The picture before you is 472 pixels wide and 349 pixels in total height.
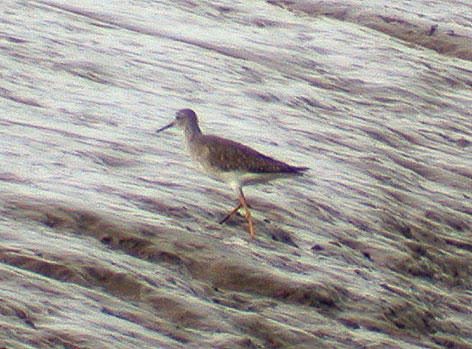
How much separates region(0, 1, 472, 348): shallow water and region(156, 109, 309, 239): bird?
27cm

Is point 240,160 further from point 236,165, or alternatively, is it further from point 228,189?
point 228,189

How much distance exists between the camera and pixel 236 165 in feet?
42.8

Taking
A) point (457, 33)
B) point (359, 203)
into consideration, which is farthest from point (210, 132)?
point (457, 33)

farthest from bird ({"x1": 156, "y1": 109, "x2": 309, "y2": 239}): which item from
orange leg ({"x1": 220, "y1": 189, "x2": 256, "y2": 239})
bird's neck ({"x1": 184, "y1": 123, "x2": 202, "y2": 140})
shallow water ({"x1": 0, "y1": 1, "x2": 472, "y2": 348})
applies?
shallow water ({"x1": 0, "y1": 1, "x2": 472, "y2": 348})

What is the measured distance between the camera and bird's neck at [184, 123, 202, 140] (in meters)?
13.8

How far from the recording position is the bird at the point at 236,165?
1295 centimetres

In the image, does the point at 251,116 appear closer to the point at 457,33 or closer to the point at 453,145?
the point at 453,145

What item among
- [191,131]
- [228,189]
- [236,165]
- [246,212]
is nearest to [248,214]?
[246,212]

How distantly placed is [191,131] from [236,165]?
93cm

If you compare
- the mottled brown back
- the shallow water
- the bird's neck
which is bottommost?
the shallow water

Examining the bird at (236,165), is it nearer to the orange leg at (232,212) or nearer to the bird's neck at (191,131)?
the orange leg at (232,212)

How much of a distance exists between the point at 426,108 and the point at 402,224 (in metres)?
4.04

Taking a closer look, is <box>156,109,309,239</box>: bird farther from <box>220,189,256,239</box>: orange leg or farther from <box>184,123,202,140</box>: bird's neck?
<box>184,123,202,140</box>: bird's neck

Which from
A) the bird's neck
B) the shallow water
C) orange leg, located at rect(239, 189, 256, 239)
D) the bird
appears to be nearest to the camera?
the shallow water
